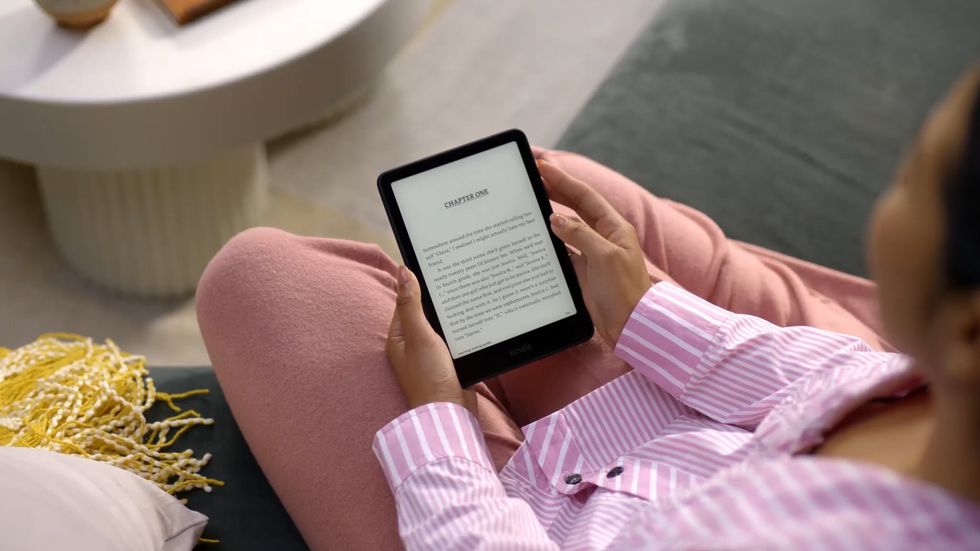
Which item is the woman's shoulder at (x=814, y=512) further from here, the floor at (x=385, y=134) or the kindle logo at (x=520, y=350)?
the floor at (x=385, y=134)

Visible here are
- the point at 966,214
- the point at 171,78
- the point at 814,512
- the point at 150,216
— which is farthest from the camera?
the point at 150,216

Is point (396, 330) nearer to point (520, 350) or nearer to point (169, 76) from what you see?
point (520, 350)

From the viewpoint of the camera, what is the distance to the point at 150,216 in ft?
4.40

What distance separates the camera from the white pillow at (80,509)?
0.68 metres

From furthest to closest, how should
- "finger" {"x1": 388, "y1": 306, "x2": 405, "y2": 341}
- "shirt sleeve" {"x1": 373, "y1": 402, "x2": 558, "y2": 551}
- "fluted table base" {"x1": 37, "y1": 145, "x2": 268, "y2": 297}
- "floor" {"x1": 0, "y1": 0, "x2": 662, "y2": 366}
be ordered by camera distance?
"floor" {"x1": 0, "y1": 0, "x2": 662, "y2": 366}
"fluted table base" {"x1": 37, "y1": 145, "x2": 268, "y2": 297}
"finger" {"x1": 388, "y1": 306, "x2": 405, "y2": 341}
"shirt sleeve" {"x1": 373, "y1": 402, "x2": 558, "y2": 551}

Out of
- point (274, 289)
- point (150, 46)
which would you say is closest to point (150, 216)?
point (150, 46)

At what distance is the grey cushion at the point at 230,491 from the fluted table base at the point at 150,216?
1.39 ft

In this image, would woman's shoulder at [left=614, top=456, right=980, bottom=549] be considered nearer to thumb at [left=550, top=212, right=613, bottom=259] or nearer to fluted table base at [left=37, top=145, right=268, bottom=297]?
thumb at [left=550, top=212, right=613, bottom=259]

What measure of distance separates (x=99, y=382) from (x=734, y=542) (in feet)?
1.95

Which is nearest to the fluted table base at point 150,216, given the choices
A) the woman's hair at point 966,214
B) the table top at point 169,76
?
the table top at point 169,76

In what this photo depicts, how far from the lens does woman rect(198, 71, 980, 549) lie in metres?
0.66

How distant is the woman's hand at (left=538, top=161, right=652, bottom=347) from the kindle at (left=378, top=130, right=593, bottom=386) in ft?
0.06

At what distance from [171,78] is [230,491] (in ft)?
1.52

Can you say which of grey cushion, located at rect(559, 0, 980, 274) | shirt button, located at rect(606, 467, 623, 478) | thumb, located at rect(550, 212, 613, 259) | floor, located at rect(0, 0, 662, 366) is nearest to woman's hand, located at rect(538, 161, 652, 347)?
thumb, located at rect(550, 212, 613, 259)
